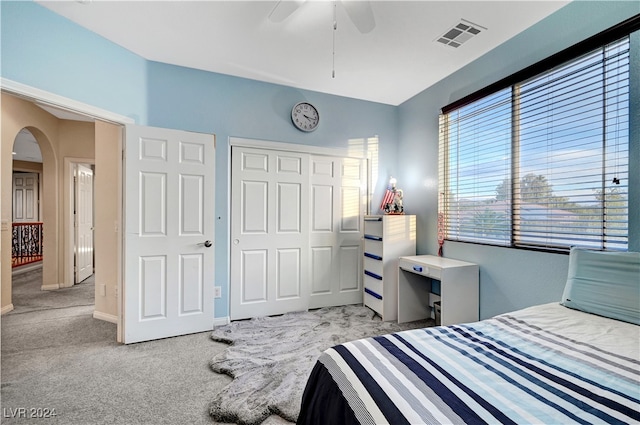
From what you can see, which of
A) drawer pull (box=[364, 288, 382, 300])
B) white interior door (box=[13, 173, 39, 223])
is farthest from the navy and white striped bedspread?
white interior door (box=[13, 173, 39, 223])

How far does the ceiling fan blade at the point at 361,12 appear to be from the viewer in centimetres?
165

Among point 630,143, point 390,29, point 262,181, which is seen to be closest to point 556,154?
point 630,143

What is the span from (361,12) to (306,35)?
81cm

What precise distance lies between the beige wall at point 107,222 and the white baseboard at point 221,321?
1181 mm

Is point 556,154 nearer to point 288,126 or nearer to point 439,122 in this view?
point 439,122

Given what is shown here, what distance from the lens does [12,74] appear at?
189 centimetres

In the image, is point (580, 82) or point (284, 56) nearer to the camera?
point (580, 82)

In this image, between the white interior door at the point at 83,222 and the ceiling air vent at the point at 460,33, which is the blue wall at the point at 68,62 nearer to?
the ceiling air vent at the point at 460,33

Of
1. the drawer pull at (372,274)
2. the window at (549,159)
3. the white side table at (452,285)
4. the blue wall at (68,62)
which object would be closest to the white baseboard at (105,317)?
the blue wall at (68,62)

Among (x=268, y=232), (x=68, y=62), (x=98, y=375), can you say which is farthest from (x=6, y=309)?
(x=268, y=232)

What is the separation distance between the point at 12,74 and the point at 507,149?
12.6ft

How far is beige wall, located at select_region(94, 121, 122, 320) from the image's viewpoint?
3133mm

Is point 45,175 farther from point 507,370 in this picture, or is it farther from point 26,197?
point 507,370

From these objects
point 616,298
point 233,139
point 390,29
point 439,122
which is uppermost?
point 390,29
